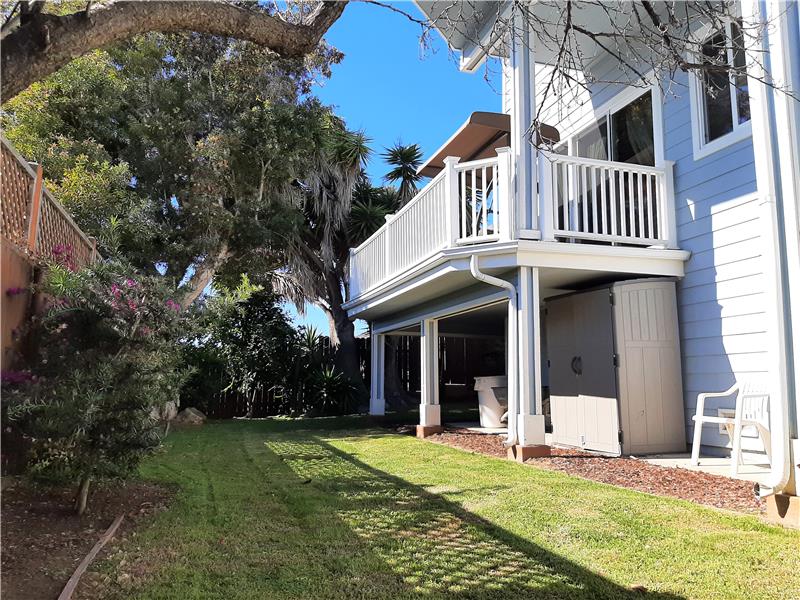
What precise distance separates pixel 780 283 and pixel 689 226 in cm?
354

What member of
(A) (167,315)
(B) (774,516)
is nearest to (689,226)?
(B) (774,516)

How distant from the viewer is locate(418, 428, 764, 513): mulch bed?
4520 millimetres

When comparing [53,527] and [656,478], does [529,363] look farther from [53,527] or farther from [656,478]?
[53,527]

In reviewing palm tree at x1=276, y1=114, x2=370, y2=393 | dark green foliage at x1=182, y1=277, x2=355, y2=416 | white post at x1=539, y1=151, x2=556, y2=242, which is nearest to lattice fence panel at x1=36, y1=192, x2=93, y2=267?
white post at x1=539, y1=151, x2=556, y2=242

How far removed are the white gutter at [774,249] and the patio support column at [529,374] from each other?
2.69m

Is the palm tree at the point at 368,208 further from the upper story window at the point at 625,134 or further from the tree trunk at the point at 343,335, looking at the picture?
the upper story window at the point at 625,134

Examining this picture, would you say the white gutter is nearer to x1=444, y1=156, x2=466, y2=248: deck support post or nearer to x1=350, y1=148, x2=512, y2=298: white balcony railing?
x1=350, y1=148, x2=512, y2=298: white balcony railing

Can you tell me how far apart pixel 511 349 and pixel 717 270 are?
2.54m

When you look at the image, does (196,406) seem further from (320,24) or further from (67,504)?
(320,24)

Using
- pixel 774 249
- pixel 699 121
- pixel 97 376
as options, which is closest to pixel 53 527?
pixel 97 376

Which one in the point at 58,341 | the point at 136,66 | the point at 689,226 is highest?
the point at 136,66

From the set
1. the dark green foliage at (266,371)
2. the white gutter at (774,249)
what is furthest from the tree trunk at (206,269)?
the white gutter at (774,249)

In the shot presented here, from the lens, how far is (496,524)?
3.92m

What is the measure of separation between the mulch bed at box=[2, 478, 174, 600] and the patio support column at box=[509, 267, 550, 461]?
3.76m
